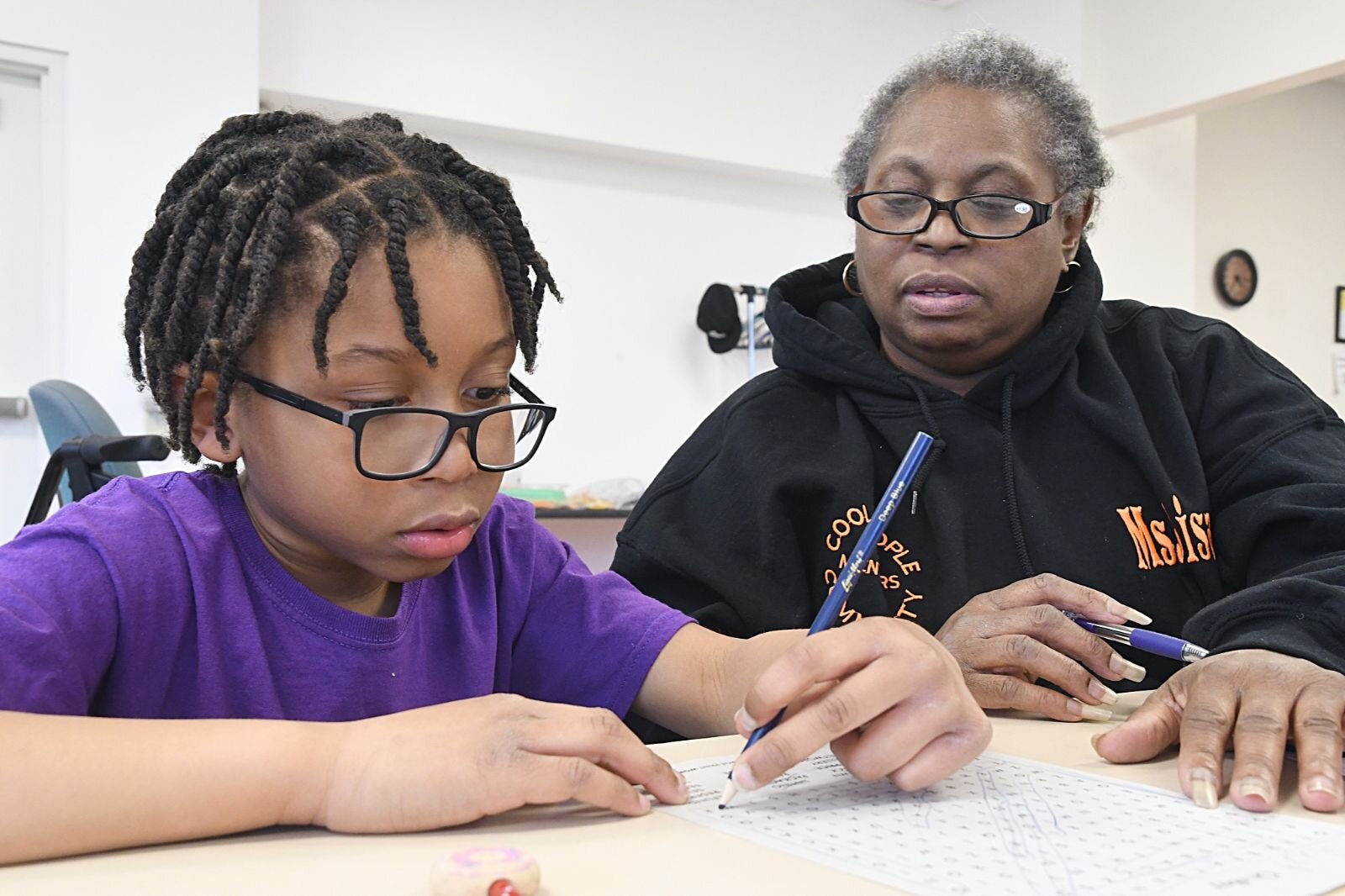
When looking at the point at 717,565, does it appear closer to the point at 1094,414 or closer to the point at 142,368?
the point at 1094,414

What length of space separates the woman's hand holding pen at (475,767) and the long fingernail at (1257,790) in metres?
0.36

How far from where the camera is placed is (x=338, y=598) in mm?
1010

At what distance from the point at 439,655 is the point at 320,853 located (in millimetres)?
438

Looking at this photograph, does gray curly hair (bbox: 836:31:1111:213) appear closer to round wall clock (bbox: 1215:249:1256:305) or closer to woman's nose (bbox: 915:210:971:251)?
woman's nose (bbox: 915:210:971:251)

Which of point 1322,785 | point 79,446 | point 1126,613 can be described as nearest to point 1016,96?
point 1126,613

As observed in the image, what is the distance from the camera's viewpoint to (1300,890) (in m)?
0.57

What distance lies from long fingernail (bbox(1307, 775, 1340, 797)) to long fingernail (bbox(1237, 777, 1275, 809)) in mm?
26

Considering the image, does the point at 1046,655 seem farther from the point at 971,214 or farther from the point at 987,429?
the point at 971,214

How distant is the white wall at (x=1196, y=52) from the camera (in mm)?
4246

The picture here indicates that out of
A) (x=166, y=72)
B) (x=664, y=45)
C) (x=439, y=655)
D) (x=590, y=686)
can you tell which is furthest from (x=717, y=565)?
(x=664, y=45)

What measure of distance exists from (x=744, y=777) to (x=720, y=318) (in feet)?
13.5

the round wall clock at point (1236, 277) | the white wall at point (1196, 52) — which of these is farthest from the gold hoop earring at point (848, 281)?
the round wall clock at point (1236, 277)

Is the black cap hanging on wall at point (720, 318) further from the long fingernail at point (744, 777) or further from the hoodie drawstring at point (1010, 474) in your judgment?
the long fingernail at point (744, 777)

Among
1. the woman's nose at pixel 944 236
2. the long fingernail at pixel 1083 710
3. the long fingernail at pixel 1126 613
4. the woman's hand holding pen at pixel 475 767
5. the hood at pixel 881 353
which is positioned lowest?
the long fingernail at pixel 1083 710
